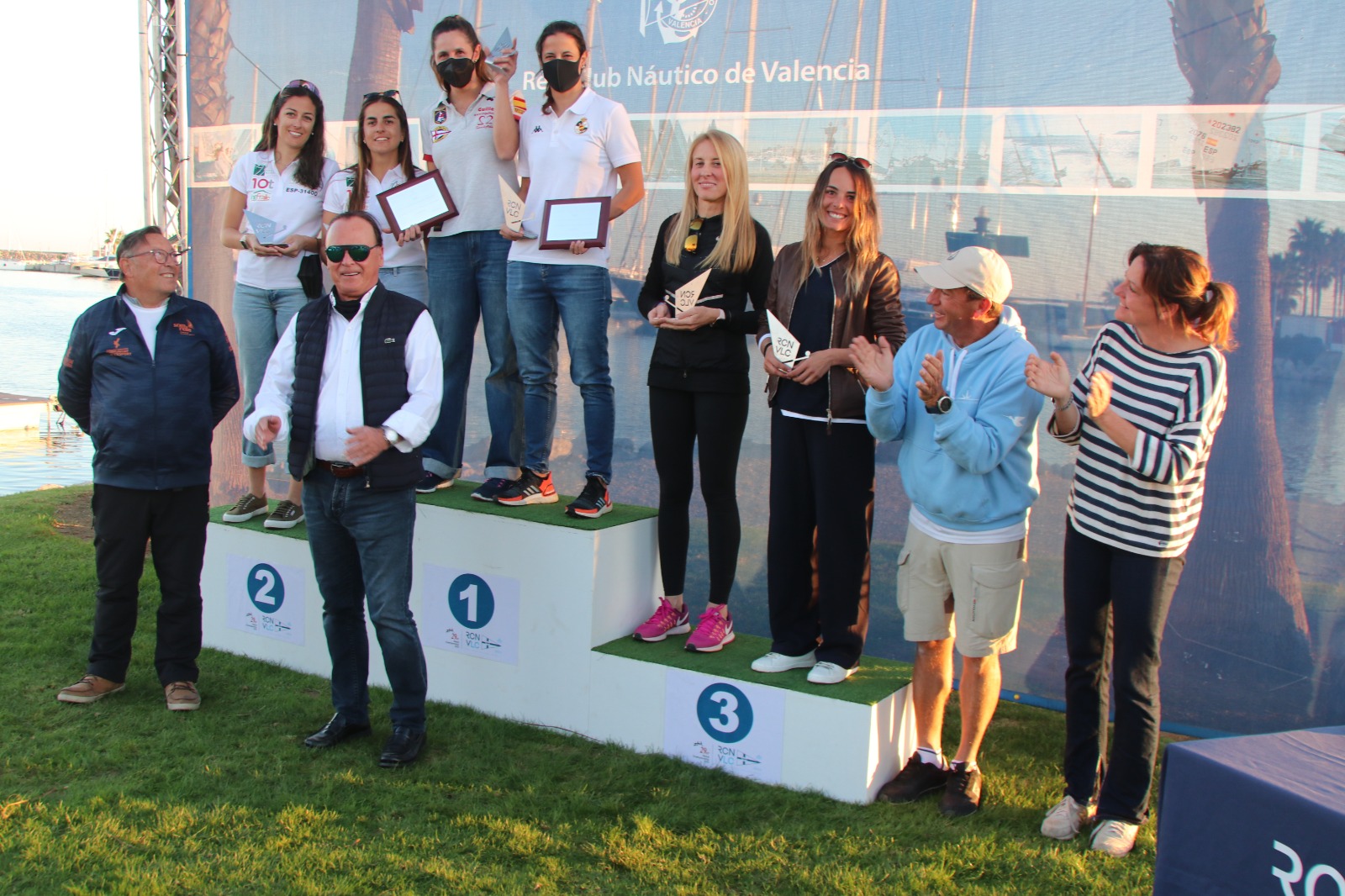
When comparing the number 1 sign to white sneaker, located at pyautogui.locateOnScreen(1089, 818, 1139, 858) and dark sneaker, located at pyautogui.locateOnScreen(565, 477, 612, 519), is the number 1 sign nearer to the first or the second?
dark sneaker, located at pyautogui.locateOnScreen(565, 477, 612, 519)

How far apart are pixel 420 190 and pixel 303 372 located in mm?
886

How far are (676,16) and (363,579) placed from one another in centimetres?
274


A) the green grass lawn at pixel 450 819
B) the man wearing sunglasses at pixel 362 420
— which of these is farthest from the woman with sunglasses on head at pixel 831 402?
the man wearing sunglasses at pixel 362 420

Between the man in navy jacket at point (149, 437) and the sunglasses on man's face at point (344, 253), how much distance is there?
2.91 feet

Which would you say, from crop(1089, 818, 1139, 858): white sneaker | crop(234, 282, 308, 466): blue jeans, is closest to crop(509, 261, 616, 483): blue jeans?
crop(234, 282, 308, 466): blue jeans

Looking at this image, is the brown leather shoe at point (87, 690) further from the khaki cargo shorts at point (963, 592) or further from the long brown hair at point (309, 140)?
the khaki cargo shorts at point (963, 592)

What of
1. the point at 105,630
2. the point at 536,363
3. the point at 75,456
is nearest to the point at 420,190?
the point at 536,363

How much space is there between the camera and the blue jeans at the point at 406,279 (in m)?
3.72

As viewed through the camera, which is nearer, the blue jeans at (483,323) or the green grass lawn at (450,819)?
the green grass lawn at (450,819)

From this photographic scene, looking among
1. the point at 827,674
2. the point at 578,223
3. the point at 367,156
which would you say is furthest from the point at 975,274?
the point at 367,156

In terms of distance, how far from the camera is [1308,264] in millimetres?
3320

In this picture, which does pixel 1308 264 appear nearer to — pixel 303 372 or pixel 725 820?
→ pixel 725 820

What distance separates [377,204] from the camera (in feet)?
11.9

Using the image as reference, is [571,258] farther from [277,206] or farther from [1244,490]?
[1244,490]
